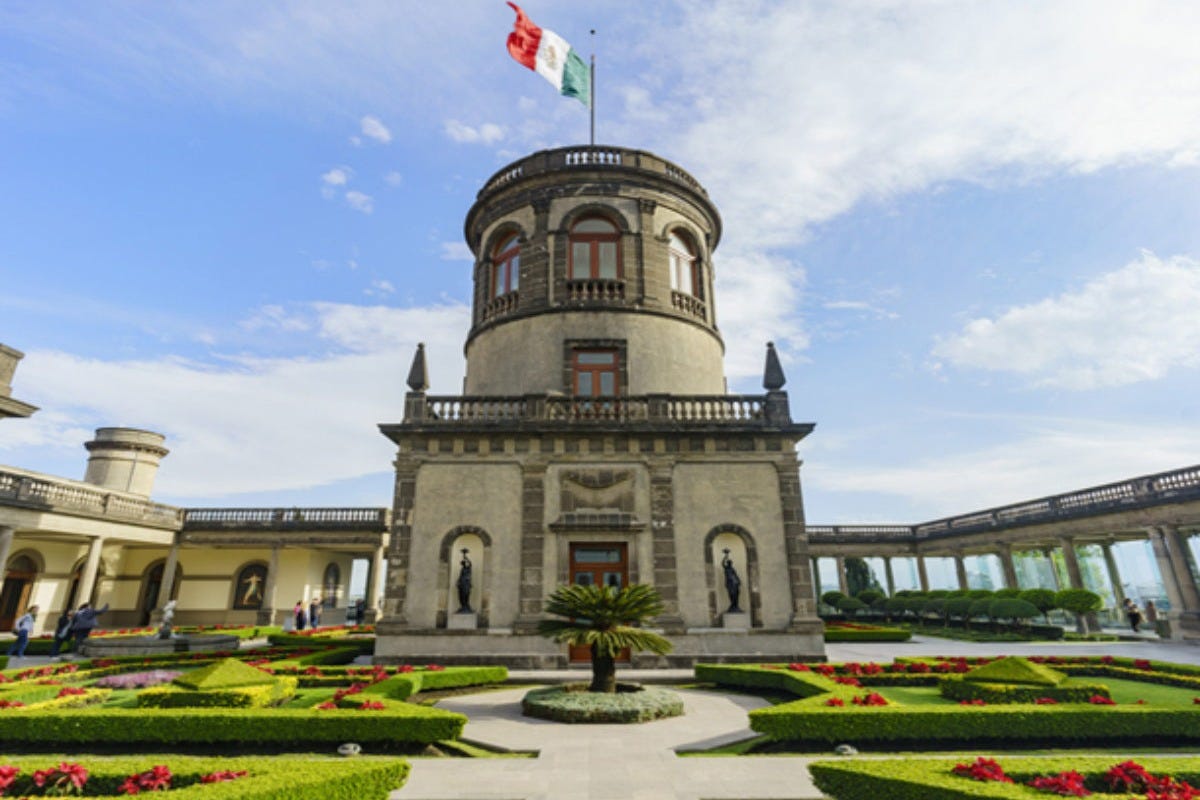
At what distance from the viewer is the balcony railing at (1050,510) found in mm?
25906

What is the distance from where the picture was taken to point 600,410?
65.4 feet

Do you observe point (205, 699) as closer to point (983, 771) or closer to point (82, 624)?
point (983, 771)

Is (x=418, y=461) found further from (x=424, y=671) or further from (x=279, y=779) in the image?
(x=279, y=779)

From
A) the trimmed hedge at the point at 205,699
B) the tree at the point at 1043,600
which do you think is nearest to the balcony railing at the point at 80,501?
the trimmed hedge at the point at 205,699

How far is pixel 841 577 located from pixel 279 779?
142ft

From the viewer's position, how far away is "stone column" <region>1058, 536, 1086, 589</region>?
3097 cm

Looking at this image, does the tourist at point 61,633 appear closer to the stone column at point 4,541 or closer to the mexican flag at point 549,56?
the stone column at point 4,541

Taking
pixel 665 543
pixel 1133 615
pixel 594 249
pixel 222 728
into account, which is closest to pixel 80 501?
pixel 222 728

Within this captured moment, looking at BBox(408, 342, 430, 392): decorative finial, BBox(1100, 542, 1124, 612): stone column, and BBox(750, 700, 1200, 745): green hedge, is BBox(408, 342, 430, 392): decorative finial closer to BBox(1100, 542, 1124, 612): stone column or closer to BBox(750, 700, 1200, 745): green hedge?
BBox(750, 700, 1200, 745): green hedge

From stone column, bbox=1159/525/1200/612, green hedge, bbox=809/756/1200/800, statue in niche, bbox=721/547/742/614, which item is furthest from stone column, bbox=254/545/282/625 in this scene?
stone column, bbox=1159/525/1200/612

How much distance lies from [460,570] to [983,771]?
14.9 meters

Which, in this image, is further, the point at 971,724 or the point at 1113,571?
the point at 1113,571

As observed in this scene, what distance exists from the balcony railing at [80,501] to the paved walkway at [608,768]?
1115 inches

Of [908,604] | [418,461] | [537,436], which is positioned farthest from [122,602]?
[908,604]
